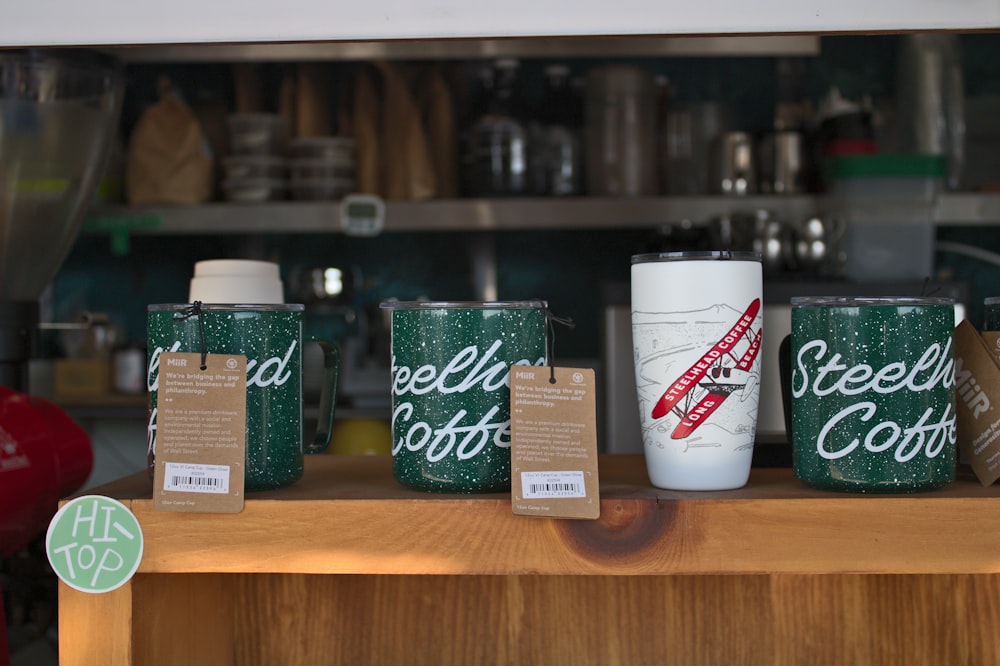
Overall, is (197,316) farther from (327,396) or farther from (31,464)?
(31,464)

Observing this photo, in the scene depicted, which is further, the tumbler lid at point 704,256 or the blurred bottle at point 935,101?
the blurred bottle at point 935,101

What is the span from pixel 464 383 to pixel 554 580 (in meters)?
0.28

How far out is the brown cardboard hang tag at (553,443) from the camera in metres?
0.67

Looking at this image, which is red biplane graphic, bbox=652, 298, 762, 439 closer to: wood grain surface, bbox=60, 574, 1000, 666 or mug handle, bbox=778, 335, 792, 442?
mug handle, bbox=778, 335, 792, 442

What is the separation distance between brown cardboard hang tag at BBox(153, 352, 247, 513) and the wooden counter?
0.02 metres

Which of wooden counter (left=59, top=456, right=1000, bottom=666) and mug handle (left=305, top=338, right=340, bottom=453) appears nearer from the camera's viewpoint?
wooden counter (left=59, top=456, right=1000, bottom=666)

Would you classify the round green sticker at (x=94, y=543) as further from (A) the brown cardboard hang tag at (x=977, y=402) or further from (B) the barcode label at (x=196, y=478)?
(A) the brown cardboard hang tag at (x=977, y=402)

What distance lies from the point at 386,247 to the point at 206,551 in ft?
7.87

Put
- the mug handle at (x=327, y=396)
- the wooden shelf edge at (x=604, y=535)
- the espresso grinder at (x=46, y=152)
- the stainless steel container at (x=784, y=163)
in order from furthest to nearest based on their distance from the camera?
the stainless steel container at (x=784, y=163)
the espresso grinder at (x=46, y=152)
the mug handle at (x=327, y=396)
the wooden shelf edge at (x=604, y=535)

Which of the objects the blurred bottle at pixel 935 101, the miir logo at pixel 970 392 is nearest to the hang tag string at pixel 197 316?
the miir logo at pixel 970 392

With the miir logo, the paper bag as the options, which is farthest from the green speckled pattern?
the paper bag

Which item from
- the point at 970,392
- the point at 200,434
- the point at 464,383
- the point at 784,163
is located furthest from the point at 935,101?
the point at 200,434

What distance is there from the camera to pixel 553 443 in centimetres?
67

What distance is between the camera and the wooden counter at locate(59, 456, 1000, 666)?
2.18 feet
